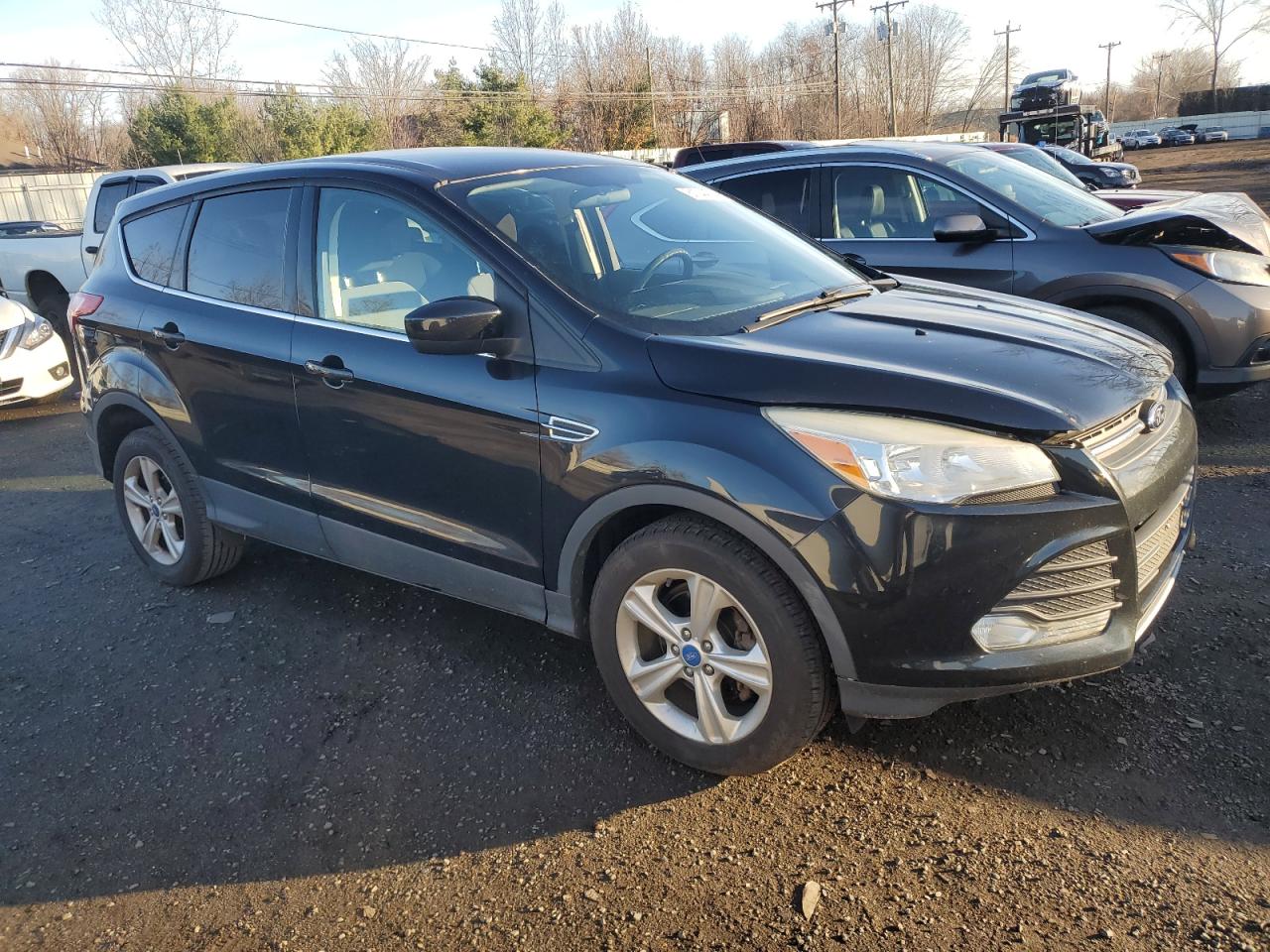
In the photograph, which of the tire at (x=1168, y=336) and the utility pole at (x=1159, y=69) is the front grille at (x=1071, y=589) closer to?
the tire at (x=1168, y=336)

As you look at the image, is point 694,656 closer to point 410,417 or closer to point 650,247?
point 410,417

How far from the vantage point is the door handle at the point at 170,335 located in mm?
4109

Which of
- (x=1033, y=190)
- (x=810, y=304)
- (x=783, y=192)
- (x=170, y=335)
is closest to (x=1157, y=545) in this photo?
(x=810, y=304)

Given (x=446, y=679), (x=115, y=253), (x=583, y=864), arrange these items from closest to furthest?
(x=583, y=864) → (x=446, y=679) → (x=115, y=253)

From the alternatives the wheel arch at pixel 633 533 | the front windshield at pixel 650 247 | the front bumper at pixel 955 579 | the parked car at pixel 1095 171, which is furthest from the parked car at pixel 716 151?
the front bumper at pixel 955 579

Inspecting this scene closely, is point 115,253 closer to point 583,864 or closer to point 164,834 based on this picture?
point 164,834

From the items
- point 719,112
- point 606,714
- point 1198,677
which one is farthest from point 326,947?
point 719,112

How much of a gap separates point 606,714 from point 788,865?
94 cm

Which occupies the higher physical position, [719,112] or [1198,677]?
[719,112]

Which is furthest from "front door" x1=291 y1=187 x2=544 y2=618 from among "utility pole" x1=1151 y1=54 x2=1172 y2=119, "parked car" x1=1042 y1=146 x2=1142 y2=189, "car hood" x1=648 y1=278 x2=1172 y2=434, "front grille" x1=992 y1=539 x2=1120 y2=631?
"utility pole" x1=1151 y1=54 x2=1172 y2=119

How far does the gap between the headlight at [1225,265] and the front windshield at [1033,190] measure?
66 centimetres

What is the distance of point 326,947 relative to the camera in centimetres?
243

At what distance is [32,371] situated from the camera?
8.38 metres

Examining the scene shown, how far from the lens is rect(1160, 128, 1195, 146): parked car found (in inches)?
2442
